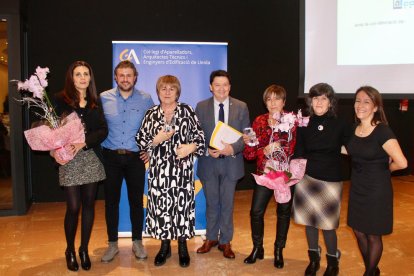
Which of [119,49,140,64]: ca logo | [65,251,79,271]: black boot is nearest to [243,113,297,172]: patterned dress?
[119,49,140,64]: ca logo

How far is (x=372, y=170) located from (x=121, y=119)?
2016 mm

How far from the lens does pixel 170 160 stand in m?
3.46

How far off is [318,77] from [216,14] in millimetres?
2686

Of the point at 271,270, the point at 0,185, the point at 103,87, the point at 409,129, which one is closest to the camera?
the point at 271,270

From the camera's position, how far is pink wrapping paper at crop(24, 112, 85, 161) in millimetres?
3105

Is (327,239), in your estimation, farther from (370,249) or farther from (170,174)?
(170,174)

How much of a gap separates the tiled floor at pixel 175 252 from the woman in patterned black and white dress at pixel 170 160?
39 cm

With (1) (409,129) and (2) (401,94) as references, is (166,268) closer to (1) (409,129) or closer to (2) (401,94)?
(2) (401,94)

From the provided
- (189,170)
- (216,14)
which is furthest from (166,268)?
(216,14)

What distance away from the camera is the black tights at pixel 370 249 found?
2945 mm

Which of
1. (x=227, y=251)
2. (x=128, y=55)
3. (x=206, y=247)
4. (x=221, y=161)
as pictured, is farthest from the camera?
(x=128, y=55)

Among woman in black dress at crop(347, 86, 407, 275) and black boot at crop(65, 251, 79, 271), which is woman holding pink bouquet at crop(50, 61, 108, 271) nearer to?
black boot at crop(65, 251, 79, 271)

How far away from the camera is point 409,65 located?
3562mm

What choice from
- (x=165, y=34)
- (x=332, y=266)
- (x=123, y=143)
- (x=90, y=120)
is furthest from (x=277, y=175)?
(x=165, y=34)
